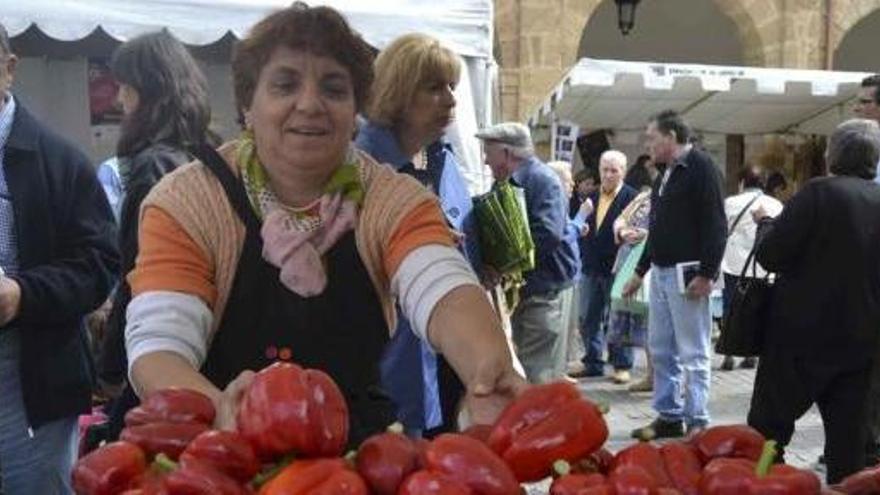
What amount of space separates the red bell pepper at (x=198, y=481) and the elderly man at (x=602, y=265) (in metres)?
7.20

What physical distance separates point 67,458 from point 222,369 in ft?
2.96

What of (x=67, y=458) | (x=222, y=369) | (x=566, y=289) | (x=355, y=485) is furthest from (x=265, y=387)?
(x=566, y=289)

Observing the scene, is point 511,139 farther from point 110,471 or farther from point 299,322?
point 110,471

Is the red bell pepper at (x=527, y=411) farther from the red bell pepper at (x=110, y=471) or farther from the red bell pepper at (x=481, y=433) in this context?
the red bell pepper at (x=110, y=471)

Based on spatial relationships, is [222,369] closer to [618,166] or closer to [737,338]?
[737,338]

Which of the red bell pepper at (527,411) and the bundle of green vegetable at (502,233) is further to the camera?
the bundle of green vegetable at (502,233)

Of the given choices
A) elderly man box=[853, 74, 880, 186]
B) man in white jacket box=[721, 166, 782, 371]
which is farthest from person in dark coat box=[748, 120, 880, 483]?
man in white jacket box=[721, 166, 782, 371]

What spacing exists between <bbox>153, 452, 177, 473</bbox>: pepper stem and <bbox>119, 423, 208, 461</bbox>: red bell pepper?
46mm

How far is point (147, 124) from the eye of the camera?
3100mm

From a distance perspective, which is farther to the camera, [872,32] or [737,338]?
[872,32]

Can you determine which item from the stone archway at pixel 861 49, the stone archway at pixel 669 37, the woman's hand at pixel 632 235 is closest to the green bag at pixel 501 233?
the woman's hand at pixel 632 235

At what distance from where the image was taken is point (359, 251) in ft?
7.17

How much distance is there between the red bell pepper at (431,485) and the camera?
134 cm

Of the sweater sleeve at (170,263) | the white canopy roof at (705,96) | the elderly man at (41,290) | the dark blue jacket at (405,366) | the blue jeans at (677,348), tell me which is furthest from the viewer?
the white canopy roof at (705,96)
